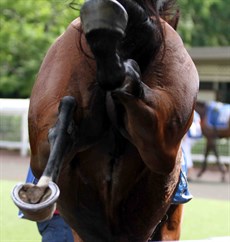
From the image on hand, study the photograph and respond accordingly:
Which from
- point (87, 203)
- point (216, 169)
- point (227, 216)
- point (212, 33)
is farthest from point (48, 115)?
point (212, 33)

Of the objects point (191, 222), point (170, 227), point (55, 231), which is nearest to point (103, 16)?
→ point (170, 227)

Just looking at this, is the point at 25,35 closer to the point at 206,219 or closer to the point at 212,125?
the point at 212,125

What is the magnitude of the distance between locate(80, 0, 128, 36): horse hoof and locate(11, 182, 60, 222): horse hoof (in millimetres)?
490

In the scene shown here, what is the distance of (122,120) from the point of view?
222 centimetres

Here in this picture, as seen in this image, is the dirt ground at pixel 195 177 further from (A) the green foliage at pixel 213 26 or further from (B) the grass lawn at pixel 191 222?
(A) the green foliage at pixel 213 26

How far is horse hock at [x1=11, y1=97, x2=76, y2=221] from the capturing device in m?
1.83

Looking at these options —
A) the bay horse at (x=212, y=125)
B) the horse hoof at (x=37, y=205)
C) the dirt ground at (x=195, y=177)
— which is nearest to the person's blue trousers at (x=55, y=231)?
the horse hoof at (x=37, y=205)

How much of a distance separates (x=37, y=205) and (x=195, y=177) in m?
11.4

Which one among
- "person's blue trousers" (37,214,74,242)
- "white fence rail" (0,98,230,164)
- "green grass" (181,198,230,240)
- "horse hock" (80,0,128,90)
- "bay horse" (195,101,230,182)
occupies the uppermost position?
"horse hock" (80,0,128,90)

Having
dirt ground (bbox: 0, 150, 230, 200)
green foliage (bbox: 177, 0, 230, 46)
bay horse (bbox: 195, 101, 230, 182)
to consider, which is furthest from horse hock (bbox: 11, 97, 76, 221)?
green foliage (bbox: 177, 0, 230, 46)

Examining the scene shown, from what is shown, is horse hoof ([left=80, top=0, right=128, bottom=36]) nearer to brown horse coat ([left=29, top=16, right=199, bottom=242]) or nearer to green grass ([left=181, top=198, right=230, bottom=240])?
brown horse coat ([left=29, top=16, right=199, bottom=242])

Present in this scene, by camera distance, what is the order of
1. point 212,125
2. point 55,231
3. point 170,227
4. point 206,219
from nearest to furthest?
point 170,227
point 55,231
point 206,219
point 212,125

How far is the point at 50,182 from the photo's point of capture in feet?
6.36

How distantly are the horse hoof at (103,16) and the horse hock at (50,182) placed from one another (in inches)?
17.0
